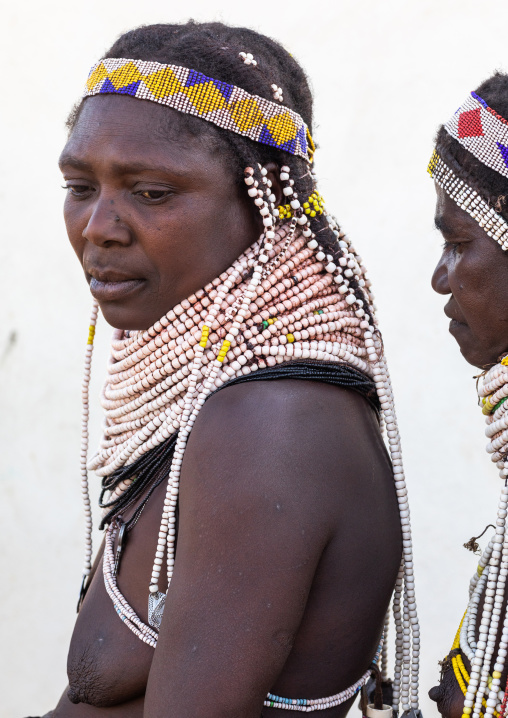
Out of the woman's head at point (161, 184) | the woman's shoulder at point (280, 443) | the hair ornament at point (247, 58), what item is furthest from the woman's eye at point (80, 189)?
the woman's shoulder at point (280, 443)

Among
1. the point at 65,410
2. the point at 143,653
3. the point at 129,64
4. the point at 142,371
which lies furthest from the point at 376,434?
the point at 65,410

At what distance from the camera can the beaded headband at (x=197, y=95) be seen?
2.03 metres

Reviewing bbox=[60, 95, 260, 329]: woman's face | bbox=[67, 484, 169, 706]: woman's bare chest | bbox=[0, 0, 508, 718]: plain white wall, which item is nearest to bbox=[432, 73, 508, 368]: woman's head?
bbox=[60, 95, 260, 329]: woman's face

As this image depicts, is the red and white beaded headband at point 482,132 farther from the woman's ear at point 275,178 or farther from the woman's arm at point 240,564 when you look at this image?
the woman's arm at point 240,564

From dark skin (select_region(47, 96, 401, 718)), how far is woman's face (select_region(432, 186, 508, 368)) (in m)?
0.31

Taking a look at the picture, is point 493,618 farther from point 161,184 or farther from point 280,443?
point 161,184

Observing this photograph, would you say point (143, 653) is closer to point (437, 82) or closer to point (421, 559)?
point (421, 559)

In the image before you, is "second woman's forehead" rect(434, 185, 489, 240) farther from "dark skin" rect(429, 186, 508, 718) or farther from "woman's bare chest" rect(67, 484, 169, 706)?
"woman's bare chest" rect(67, 484, 169, 706)

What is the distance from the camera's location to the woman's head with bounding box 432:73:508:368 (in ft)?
6.57

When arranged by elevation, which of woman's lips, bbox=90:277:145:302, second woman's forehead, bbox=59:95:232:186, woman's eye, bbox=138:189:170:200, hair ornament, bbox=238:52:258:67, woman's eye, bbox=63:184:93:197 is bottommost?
woman's lips, bbox=90:277:145:302

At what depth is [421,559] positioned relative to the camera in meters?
3.82

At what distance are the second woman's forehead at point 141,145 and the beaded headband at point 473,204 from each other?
1.69 feet

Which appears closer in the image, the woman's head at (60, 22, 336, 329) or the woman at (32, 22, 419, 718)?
the woman at (32, 22, 419, 718)

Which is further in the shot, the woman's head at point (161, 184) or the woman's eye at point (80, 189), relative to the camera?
the woman's eye at point (80, 189)
